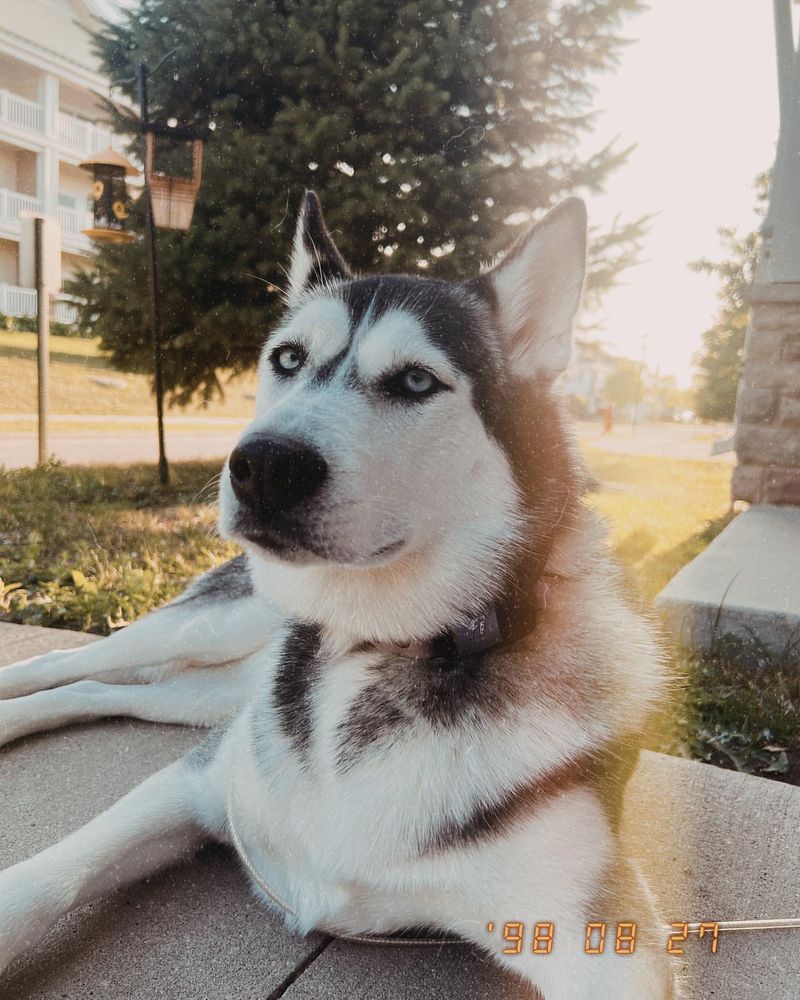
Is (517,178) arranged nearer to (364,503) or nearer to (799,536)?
(364,503)

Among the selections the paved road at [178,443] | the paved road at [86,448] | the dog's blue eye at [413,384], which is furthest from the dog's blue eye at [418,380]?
the paved road at [86,448]

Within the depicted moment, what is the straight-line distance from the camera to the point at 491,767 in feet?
3.90

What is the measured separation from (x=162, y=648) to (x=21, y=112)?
1489 millimetres

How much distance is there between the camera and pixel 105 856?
125 centimetres

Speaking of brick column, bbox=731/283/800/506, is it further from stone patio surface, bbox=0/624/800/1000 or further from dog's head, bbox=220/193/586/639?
dog's head, bbox=220/193/586/639

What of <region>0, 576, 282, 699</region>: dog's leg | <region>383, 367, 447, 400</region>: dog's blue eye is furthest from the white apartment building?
<region>383, 367, 447, 400</region>: dog's blue eye

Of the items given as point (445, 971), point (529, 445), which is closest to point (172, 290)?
point (529, 445)

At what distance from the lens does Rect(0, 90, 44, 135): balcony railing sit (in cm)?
184

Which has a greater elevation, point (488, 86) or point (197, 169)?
point (488, 86)

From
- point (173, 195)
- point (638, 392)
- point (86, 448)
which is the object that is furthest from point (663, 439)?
point (86, 448)

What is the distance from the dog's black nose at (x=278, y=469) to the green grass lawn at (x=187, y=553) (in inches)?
43.2

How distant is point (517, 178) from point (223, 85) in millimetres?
859

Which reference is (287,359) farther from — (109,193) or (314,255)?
(109,193)

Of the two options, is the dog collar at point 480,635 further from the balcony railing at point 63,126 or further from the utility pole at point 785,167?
the balcony railing at point 63,126
